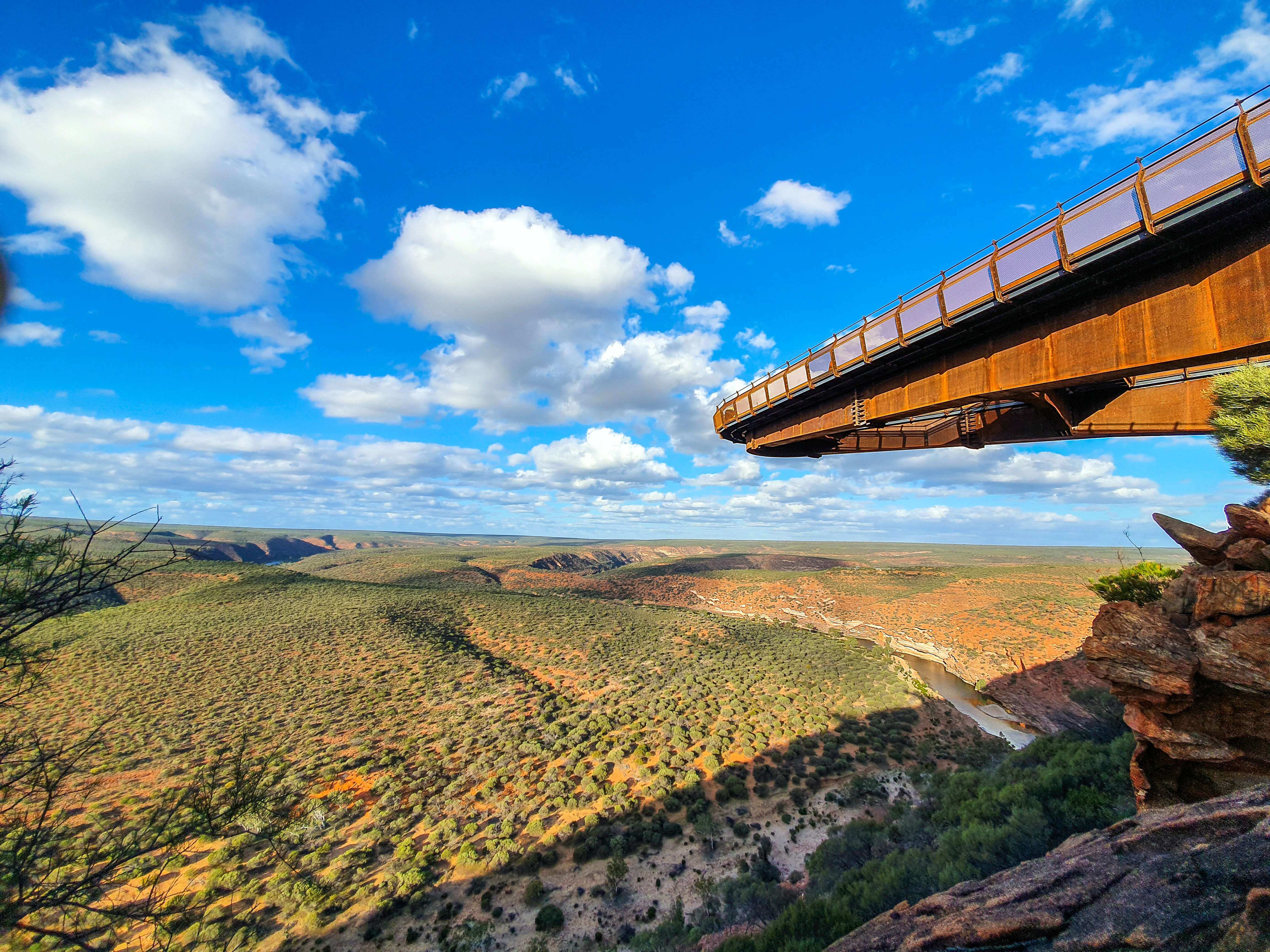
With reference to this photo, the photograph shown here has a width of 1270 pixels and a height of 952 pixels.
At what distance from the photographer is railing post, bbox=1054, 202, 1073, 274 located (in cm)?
842

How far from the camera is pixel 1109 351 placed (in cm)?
887

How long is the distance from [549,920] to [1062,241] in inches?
723

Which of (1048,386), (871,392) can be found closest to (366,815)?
(871,392)

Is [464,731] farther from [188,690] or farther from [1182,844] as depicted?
[1182,844]

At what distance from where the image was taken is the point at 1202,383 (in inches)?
392

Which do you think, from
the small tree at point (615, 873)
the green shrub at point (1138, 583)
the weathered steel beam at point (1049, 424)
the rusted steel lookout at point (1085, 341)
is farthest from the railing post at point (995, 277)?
the small tree at point (615, 873)

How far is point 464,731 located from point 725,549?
172623 mm

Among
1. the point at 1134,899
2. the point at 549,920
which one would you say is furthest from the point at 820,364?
the point at 549,920

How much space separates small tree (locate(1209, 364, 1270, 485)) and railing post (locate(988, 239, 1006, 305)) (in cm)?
453

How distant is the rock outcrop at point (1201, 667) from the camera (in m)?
7.25

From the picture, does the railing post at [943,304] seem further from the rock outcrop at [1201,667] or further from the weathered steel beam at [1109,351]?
the rock outcrop at [1201,667]

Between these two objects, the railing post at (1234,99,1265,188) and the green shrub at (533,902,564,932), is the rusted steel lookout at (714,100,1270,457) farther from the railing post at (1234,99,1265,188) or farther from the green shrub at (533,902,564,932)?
the green shrub at (533,902,564,932)

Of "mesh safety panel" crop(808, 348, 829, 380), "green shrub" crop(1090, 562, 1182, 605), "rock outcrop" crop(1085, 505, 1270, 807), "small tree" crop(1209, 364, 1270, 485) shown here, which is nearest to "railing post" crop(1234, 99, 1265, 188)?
"small tree" crop(1209, 364, 1270, 485)

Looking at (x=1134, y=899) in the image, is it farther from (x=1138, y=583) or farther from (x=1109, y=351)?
(x=1138, y=583)
